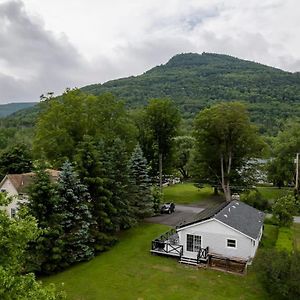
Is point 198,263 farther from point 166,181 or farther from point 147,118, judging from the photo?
point 166,181

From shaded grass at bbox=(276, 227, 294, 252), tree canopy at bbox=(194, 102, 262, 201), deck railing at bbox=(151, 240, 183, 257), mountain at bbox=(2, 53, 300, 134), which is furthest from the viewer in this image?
mountain at bbox=(2, 53, 300, 134)

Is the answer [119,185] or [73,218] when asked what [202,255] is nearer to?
[119,185]

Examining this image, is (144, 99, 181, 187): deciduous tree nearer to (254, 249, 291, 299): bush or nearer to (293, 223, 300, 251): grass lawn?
(293, 223, 300, 251): grass lawn

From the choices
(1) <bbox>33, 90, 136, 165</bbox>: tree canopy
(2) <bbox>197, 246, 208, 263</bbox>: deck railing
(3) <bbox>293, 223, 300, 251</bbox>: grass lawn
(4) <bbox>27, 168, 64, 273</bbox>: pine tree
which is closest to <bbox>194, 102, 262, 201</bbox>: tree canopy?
(3) <bbox>293, 223, 300, 251</bbox>: grass lawn

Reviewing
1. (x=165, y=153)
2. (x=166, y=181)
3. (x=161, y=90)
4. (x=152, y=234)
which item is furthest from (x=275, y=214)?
(x=161, y=90)

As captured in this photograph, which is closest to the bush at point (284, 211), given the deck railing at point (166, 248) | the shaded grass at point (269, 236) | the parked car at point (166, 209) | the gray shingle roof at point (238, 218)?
the shaded grass at point (269, 236)

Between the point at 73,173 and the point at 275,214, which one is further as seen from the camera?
the point at 275,214
